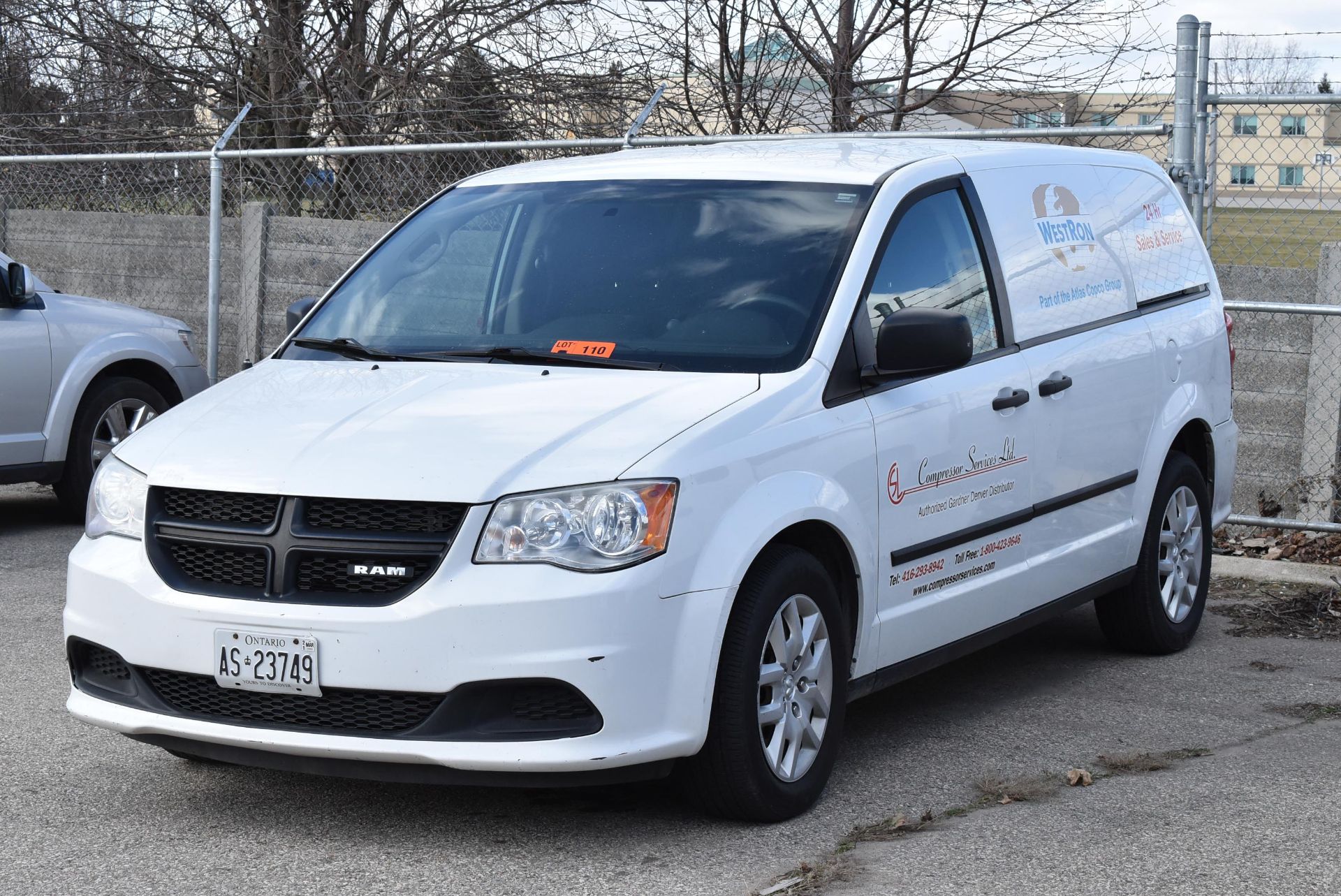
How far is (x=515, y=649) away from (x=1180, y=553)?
3.71 metres

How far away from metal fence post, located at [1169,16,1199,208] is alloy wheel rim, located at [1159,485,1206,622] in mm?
2396

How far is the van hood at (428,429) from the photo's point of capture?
407cm

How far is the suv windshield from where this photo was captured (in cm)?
484

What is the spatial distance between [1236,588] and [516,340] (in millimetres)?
4531

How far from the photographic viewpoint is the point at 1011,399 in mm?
5352

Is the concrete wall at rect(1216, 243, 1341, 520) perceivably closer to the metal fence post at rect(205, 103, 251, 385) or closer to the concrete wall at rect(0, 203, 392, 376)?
the concrete wall at rect(0, 203, 392, 376)

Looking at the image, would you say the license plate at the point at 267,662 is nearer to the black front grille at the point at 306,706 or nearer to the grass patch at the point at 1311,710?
the black front grille at the point at 306,706

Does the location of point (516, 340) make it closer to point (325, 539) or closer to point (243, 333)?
point (325, 539)

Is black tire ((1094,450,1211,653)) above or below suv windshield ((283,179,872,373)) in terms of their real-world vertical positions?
below

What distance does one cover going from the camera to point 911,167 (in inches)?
210

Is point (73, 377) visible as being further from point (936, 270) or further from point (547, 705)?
point (547, 705)

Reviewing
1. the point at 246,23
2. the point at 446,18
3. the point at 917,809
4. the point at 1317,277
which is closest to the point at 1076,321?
the point at 917,809

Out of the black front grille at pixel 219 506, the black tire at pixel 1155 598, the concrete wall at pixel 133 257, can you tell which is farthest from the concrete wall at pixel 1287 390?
the concrete wall at pixel 133 257

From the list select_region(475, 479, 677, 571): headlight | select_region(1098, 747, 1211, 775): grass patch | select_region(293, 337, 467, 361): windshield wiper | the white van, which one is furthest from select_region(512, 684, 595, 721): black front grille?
select_region(1098, 747, 1211, 775): grass patch
